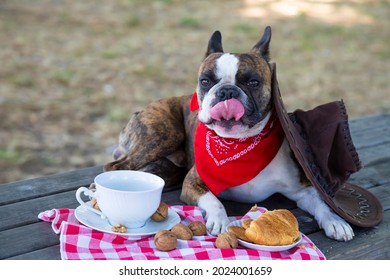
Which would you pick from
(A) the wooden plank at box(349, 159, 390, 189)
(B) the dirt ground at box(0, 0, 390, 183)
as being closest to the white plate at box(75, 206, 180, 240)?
(A) the wooden plank at box(349, 159, 390, 189)

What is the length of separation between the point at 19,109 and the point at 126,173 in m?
3.77

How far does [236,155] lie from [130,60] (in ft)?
16.5

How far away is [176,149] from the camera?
12.1 ft

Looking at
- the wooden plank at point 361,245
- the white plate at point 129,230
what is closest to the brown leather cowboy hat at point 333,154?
the wooden plank at point 361,245

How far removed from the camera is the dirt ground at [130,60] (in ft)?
19.0

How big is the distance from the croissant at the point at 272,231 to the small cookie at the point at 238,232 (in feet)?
0.08

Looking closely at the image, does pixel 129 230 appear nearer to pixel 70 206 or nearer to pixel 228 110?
pixel 70 206

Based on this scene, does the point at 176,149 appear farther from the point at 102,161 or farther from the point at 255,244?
the point at 102,161

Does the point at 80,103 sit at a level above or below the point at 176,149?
below

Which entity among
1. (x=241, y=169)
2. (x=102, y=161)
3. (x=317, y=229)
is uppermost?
(x=241, y=169)

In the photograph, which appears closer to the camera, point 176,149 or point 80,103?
point 176,149

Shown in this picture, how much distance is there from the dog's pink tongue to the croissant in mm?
505

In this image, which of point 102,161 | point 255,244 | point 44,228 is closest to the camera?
point 255,244

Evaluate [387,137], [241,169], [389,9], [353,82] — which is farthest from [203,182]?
[389,9]
